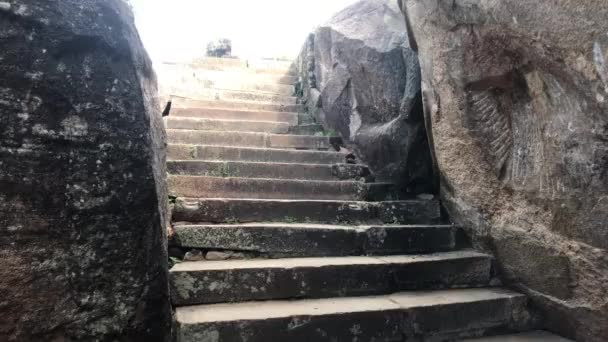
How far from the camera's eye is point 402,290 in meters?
2.74

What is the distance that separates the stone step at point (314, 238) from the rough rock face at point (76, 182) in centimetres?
102

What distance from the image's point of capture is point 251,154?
4359mm

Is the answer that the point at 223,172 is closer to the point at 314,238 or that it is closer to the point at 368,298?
the point at 314,238

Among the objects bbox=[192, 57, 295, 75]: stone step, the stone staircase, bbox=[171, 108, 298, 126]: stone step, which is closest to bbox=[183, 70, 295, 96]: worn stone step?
bbox=[192, 57, 295, 75]: stone step

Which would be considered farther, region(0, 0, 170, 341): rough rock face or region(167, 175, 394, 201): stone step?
region(167, 175, 394, 201): stone step

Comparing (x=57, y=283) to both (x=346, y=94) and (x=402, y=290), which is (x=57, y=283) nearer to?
(x=402, y=290)

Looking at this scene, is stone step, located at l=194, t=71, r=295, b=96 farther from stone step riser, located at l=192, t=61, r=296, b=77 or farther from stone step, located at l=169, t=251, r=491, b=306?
stone step, located at l=169, t=251, r=491, b=306

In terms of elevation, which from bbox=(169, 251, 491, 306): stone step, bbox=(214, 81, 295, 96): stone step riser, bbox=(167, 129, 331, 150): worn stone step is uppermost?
bbox=(214, 81, 295, 96): stone step riser

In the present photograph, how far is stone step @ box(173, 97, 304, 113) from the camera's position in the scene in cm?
582

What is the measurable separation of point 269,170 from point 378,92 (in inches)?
52.6

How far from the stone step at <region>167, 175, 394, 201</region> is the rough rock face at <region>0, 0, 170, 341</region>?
1692mm

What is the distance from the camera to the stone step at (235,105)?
19.1ft

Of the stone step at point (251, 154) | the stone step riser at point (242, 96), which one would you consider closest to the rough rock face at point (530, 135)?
the stone step at point (251, 154)

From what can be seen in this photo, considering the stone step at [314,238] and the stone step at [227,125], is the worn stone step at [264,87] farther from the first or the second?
the stone step at [314,238]
